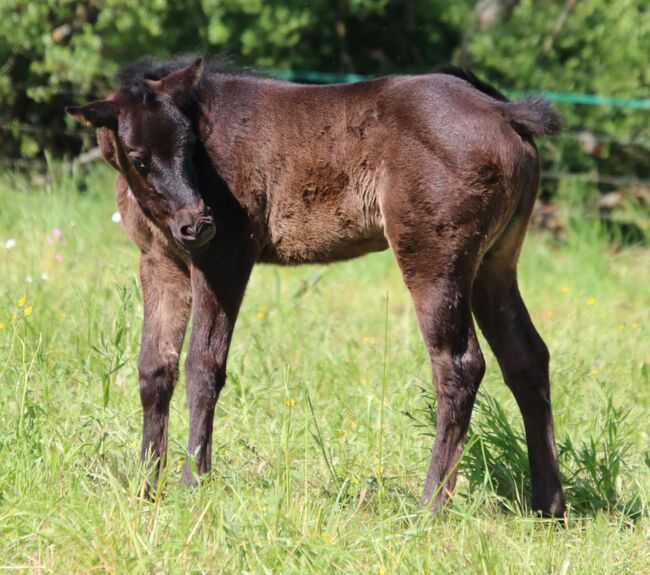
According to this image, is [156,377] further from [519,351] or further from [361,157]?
[519,351]

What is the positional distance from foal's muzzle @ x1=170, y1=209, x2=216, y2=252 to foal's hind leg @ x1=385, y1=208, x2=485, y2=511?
0.74 meters

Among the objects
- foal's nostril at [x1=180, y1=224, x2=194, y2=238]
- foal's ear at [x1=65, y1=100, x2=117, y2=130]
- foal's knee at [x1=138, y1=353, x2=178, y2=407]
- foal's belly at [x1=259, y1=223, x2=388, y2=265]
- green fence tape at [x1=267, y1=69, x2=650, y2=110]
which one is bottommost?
foal's knee at [x1=138, y1=353, x2=178, y2=407]

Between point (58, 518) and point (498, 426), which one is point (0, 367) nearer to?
point (58, 518)

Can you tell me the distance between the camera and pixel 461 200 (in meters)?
4.11

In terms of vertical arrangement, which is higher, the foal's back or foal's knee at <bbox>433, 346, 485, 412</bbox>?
the foal's back

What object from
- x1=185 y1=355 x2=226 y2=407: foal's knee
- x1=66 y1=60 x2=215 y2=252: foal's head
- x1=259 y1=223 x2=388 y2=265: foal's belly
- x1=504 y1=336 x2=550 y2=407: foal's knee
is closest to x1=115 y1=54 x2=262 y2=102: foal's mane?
x1=66 y1=60 x2=215 y2=252: foal's head

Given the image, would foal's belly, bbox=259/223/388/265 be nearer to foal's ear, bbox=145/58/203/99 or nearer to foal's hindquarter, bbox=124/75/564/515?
foal's hindquarter, bbox=124/75/564/515

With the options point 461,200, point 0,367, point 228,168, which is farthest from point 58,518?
point 461,200

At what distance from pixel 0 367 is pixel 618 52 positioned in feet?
25.5

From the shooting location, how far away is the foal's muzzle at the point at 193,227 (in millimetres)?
3992

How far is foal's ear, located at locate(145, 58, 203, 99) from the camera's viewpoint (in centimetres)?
434

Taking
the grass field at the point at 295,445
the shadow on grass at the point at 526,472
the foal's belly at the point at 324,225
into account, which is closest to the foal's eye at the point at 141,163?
the foal's belly at the point at 324,225

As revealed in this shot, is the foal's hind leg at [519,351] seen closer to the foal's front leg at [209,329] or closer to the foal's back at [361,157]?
the foal's back at [361,157]

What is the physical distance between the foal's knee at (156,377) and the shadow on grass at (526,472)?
3.52 ft
